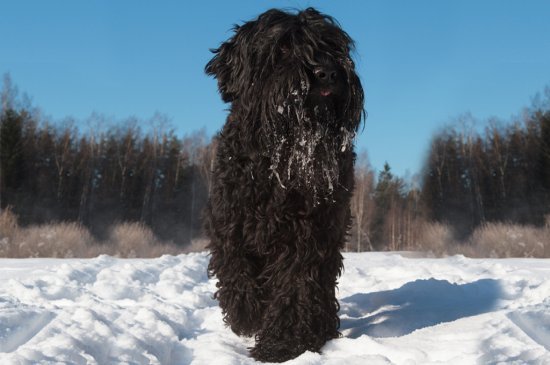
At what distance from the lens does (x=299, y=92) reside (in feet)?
10.7

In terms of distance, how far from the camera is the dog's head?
10.9 feet

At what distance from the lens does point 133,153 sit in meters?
17.0

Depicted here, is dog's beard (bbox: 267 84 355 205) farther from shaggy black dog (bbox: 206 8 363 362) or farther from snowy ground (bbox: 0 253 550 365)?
snowy ground (bbox: 0 253 550 365)

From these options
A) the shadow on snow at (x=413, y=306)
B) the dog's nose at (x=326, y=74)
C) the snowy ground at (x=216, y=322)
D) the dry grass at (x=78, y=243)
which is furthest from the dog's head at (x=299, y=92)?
the dry grass at (x=78, y=243)

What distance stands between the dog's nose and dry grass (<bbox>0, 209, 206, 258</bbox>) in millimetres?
11351

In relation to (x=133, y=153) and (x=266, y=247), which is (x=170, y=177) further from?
(x=266, y=247)

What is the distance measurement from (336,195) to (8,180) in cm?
2061

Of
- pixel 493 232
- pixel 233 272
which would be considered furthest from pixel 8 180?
pixel 233 272

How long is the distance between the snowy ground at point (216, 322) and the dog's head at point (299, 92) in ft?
4.33

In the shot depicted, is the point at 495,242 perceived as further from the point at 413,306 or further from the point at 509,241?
the point at 413,306

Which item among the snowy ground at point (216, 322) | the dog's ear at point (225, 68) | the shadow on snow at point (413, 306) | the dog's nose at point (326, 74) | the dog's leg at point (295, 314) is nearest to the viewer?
the snowy ground at point (216, 322)

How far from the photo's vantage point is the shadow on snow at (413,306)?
4.33m

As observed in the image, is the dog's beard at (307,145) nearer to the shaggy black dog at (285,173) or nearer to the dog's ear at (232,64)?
the shaggy black dog at (285,173)

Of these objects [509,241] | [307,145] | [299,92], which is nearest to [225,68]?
[299,92]
